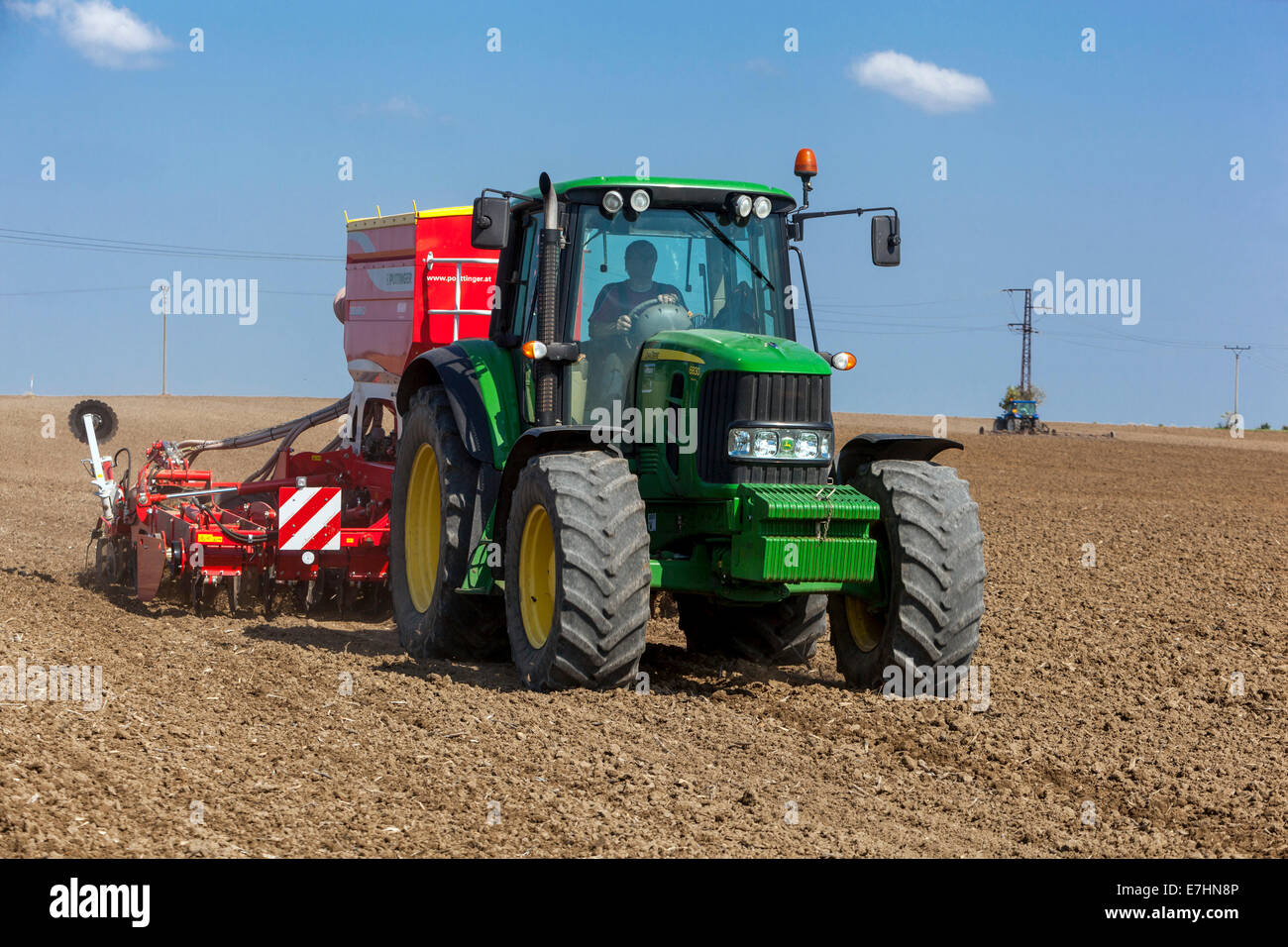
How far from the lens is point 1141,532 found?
16.7m

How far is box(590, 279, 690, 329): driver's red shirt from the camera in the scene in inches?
309

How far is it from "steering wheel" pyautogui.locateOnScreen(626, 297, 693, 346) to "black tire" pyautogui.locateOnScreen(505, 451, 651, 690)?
877 millimetres

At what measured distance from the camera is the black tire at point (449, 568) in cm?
836

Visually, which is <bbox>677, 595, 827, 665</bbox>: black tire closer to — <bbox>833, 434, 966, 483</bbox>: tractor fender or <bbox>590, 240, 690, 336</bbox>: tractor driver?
<bbox>833, 434, 966, 483</bbox>: tractor fender

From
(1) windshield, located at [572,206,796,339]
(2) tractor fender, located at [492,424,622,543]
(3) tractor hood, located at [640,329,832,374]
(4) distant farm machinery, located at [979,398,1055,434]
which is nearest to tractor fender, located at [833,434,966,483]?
(3) tractor hood, located at [640,329,832,374]

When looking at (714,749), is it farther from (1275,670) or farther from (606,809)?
(1275,670)

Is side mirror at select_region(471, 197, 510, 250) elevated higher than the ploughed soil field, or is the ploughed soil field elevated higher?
side mirror at select_region(471, 197, 510, 250)

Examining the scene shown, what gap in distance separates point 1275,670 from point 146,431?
33.6 metres

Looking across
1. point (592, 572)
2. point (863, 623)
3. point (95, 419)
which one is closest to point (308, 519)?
point (592, 572)

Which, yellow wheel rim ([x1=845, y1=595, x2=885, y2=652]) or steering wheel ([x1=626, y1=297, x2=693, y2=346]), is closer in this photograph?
yellow wheel rim ([x1=845, y1=595, x2=885, y2=652])

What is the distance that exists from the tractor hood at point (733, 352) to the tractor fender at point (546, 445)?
1.77 feet

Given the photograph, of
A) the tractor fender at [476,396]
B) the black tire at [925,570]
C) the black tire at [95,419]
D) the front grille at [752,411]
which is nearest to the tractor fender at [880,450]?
the black tire at [925,570]

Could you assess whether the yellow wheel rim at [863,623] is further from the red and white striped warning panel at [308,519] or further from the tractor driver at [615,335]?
the red and white striped warning panel at [308,519]

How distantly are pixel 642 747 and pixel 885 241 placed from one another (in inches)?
122
